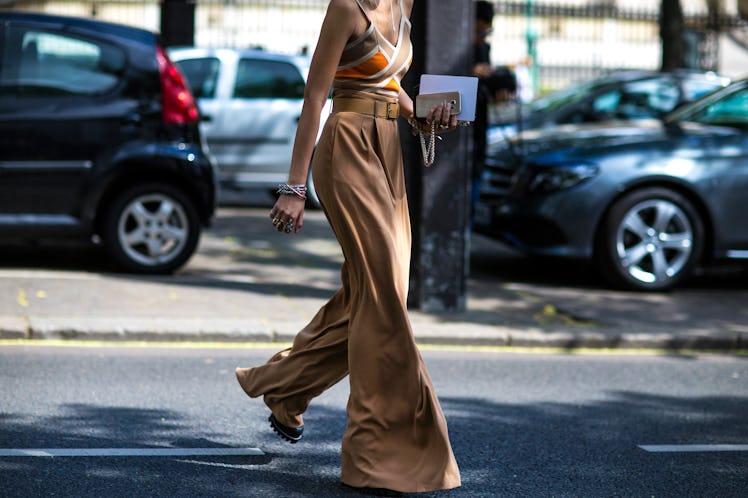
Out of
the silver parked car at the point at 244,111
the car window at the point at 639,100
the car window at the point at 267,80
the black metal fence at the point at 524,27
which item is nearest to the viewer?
the silver parked car at the point at 244,111

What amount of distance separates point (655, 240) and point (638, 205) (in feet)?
0.99

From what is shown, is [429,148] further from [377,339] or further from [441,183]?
[441,183]

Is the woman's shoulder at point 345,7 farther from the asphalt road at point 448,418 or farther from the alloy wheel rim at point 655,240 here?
the alloy wheel rim at point 655,240

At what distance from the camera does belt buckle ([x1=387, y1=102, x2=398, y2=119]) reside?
4.88 m

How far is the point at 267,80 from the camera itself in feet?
44.9

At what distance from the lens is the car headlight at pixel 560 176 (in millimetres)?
9812

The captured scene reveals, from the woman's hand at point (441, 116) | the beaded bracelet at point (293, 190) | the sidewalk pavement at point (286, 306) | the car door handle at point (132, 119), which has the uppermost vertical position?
the car door handle at point (132, 119)

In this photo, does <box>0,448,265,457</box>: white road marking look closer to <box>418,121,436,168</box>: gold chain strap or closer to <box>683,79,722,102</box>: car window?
<box>418,121,436,168</box>: gold chain strap

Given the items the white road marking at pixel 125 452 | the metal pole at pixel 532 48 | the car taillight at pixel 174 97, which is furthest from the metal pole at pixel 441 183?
the metal pole at pixel 532 48

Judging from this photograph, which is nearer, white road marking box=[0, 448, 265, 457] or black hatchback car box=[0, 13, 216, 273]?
white road marking box=[0, 448, 265, 457]

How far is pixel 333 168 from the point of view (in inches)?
190

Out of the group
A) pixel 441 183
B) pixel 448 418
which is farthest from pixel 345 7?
pixel 441 183

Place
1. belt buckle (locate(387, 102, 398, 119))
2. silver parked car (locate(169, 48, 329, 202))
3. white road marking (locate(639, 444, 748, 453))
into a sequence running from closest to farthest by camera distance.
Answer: belt buckle (locate(387, 102, 398, 119))
white road marking (locate(639, 444, 748, 453))
silver parked car (locate(169, 48, 329, 202))

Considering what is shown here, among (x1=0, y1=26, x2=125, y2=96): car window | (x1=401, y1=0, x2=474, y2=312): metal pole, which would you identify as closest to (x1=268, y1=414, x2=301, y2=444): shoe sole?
(x1=401, y1=0, x2=474, y2=312): metal pole
